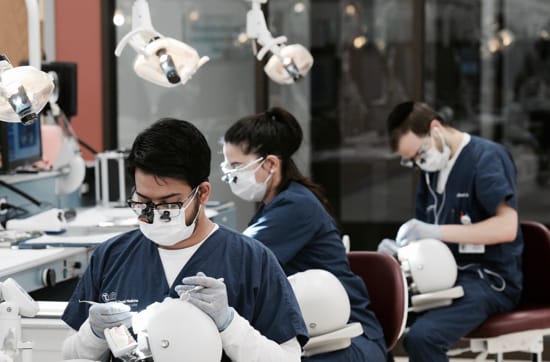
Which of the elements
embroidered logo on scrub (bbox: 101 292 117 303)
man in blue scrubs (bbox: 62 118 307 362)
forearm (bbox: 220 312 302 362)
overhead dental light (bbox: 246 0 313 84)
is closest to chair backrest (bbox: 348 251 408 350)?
overhead dental light (bbox: 246 0 313 84)

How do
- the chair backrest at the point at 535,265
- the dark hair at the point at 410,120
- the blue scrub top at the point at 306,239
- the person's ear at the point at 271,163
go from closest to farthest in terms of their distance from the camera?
the blue scrub top at the point at 306,239 < the person's ear at the point at 271,163 < the dark hair at the point at 410,120 < the chair backrest at the point at 535,265

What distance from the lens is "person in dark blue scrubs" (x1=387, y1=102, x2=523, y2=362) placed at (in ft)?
12.0

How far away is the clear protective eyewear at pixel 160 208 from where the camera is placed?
7.06 ft

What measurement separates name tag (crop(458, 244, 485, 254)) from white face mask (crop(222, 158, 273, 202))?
1001 mm

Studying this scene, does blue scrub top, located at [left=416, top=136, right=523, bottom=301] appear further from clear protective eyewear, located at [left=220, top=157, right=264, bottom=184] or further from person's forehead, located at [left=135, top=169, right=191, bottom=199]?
person's forehead, located at [left=135, top=169, right=191, bottom=199]

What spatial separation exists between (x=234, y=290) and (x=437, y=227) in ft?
5.43

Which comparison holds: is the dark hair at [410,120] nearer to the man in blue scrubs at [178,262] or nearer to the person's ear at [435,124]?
the person's ear at [435,124]

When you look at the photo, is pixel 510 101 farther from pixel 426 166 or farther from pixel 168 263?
pixel 168 263

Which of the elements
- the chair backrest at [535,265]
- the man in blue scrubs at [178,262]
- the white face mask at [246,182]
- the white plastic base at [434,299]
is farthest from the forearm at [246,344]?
the chair backrest at [535,265]

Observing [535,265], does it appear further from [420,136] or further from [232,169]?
[232,169]

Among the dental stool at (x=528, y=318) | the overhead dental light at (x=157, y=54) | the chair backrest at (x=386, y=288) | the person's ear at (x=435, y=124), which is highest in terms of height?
the overhead dental light at (x=157, y=54)

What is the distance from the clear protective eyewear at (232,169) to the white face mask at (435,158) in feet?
3.03

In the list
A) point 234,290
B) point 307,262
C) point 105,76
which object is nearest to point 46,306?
point 307,262

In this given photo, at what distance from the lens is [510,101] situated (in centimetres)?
566
